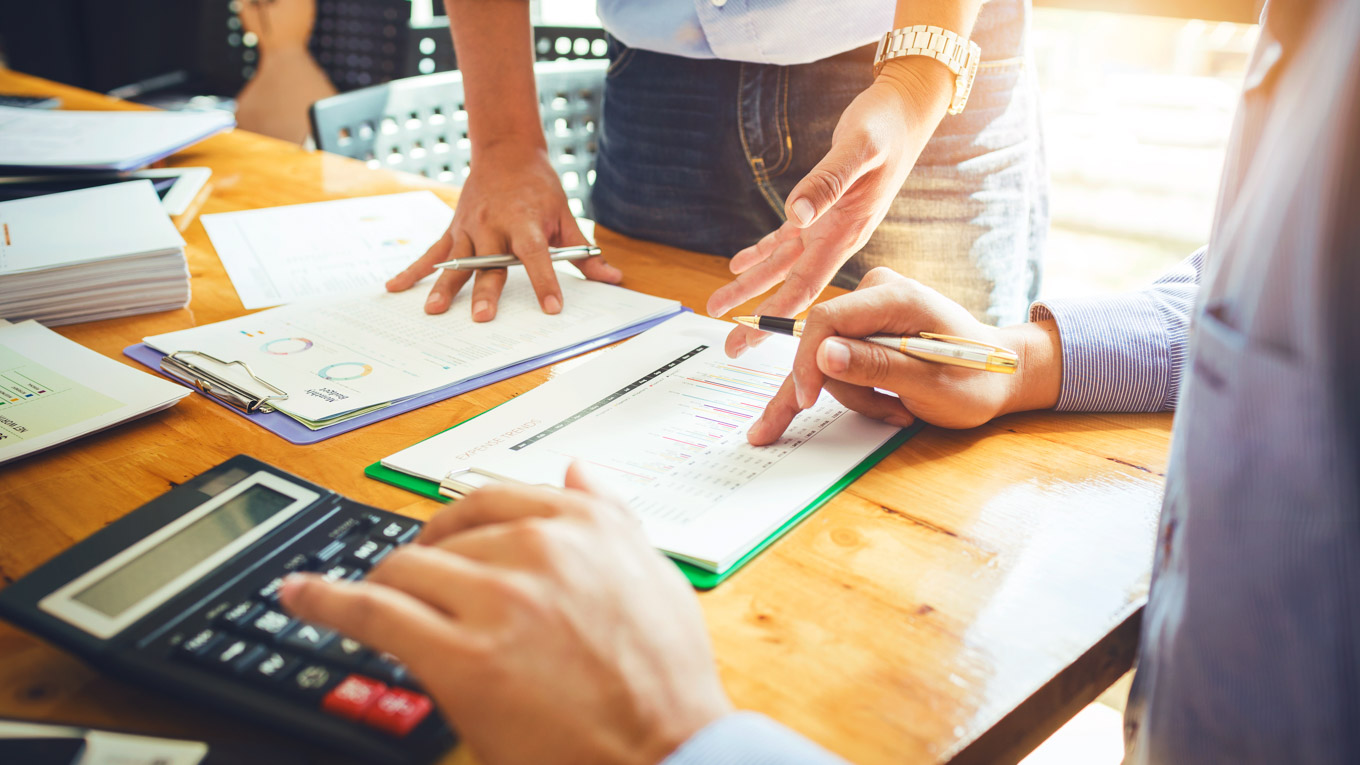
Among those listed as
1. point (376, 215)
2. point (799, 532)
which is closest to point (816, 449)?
point (799, 532)

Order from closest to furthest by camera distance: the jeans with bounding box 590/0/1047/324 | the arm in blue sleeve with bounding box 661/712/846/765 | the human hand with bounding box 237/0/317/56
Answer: the arm in blue sleeve with bounding box 661/712/846/765, the jeans with bounding box 590/0/1047/324, the human hand with bounding box 237/0/317/56

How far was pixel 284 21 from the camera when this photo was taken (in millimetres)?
3430

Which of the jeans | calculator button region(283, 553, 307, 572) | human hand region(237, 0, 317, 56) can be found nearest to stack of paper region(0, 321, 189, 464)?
calculator button region(283, 553, 307, 572)

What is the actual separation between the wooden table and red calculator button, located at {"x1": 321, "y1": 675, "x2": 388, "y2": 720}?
5 centimetres

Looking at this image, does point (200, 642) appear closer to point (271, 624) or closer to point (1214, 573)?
point (271, 624)

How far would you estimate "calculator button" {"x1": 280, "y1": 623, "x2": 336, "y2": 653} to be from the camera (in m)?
0.41

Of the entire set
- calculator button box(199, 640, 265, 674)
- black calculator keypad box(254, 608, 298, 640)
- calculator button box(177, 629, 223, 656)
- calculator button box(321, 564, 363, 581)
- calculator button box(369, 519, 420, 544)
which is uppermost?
calculator button box(369, 519, 420, 544)

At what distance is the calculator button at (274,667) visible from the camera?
393 millimetres

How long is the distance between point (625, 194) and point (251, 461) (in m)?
0.78

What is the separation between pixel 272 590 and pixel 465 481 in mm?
157

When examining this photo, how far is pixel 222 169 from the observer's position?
4.68 ft

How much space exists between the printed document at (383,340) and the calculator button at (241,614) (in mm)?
266

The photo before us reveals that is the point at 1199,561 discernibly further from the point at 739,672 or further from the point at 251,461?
the point at 251,461

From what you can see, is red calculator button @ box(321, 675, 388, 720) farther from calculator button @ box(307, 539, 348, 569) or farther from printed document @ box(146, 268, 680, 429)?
printed document @ box(146, 268, 680, 429)
